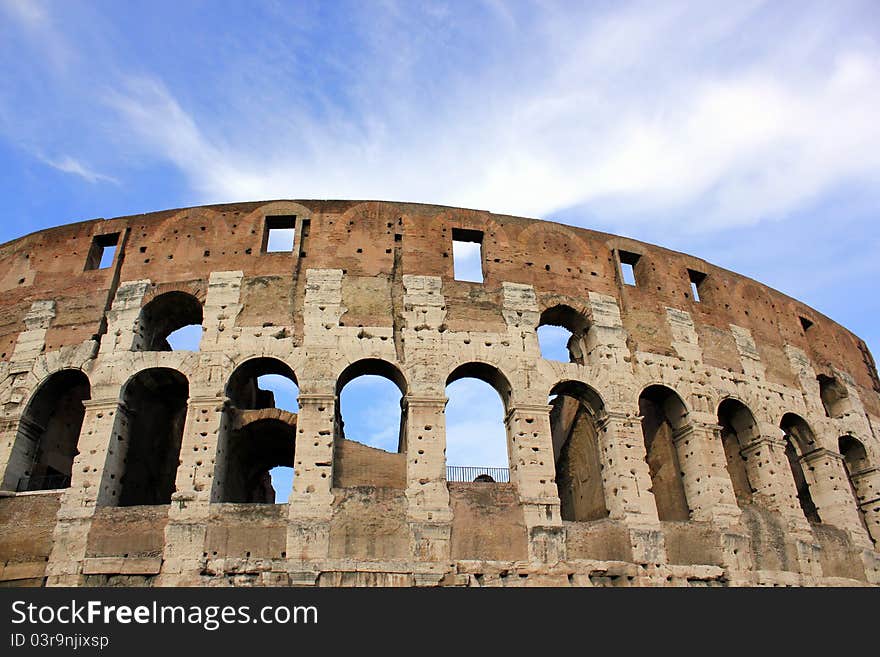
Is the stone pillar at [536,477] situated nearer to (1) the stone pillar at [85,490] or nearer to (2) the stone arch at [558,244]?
(2) the stone arch at [558,244]

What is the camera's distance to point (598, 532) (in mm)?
11250

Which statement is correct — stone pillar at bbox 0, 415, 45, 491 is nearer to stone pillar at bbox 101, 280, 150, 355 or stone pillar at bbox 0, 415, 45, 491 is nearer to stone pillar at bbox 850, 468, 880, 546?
stone pillar at bbox 101, 280, 150, 355

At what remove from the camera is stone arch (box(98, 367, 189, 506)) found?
11.4 m

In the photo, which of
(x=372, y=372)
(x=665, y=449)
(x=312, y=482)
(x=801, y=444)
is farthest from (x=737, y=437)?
(x=312, y=482)

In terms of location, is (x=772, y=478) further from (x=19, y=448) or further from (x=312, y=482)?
(x=19, y=448)

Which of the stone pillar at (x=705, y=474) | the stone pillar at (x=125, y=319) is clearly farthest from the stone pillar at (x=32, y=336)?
the stone pillar at (x=705, y=474)

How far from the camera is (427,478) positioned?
435 inches

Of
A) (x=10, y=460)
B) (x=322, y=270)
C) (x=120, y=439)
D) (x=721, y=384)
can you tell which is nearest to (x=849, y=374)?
(x=721, y=384)

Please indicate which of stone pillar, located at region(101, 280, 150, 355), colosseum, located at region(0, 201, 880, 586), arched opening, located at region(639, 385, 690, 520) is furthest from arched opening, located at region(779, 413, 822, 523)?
stone pillar, located at region(101, 280, 150, 355)

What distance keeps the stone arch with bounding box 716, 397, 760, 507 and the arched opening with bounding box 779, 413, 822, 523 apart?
95 cm

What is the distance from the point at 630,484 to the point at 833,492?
5.39 meters
